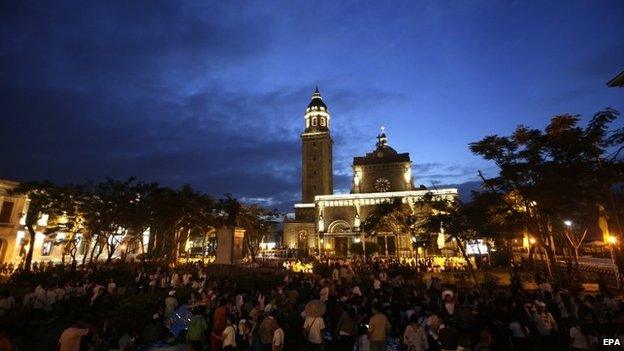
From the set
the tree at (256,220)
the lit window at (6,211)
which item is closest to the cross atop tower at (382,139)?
the tree at (256,220)

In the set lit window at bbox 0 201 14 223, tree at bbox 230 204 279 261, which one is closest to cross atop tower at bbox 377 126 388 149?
tree at bbox 230 204 279 261

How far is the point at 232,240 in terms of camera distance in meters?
21.4

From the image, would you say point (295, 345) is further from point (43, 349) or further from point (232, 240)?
point (232, 240)

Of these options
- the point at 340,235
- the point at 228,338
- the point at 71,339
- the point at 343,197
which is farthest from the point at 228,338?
the point at 343,197

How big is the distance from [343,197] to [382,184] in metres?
7.96

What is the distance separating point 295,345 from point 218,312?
2191 mm

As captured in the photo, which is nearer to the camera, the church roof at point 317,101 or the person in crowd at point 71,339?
the person in crowd at point 71,339

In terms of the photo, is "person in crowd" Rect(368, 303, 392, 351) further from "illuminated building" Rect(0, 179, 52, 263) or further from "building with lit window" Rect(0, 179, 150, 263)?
"illuminated building" Rect(0, 179, 52, 263)

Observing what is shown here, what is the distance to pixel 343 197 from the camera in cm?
5462

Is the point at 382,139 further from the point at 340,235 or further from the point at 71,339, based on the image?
the point at 71,339

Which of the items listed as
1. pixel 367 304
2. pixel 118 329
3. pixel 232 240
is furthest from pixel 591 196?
pixel 118 329

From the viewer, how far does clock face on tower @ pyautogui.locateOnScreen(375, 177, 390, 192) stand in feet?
186

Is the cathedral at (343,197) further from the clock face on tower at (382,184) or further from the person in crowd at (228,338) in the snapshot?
the person in crowd at (228,338)

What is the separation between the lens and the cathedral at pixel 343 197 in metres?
51.0
